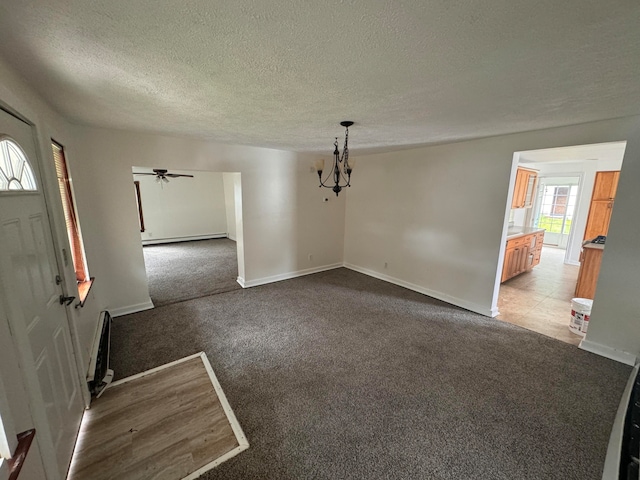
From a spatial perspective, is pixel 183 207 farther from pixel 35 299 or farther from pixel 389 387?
pixel 389 387

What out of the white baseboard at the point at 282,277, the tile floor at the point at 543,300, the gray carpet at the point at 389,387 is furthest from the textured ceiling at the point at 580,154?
the white baseboard at the point at 282,277

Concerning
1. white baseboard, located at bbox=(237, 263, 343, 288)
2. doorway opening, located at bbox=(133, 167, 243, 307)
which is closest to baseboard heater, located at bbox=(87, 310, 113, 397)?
doorway opening, located at bbox=(133, 167, 243, 307)

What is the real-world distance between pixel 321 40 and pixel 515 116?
2.06m

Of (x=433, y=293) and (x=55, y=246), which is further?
(x=433, y=293)

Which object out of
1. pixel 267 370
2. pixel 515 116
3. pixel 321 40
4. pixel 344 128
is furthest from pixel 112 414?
pixel 515 116

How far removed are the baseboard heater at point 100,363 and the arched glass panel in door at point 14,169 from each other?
152cm

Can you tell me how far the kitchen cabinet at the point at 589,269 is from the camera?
3818 mm

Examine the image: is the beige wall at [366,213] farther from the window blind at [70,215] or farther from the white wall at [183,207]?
the white wall at [183,207]

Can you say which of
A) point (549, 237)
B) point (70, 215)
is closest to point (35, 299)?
point (70, 215)

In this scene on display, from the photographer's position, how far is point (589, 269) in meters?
3.90

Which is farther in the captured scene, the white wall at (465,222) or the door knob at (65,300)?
the white wall at (465,222)

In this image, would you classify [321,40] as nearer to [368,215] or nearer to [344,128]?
[344,128]

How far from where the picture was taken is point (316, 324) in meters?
3.21

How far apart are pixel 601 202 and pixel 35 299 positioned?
322 inches
